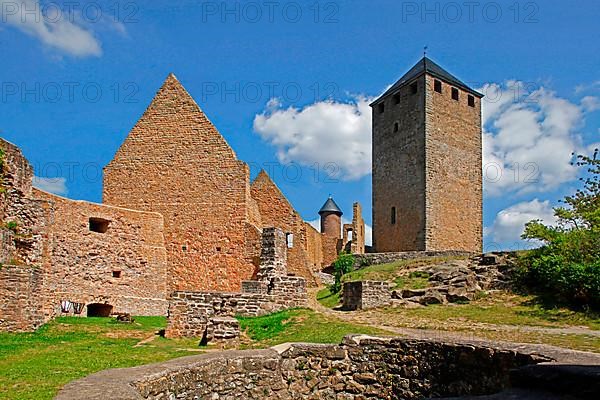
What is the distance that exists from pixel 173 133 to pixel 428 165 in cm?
1818

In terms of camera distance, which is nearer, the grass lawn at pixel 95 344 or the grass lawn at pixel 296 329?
the grass lawn at pixel 95 344

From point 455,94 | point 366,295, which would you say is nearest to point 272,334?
point 366,295

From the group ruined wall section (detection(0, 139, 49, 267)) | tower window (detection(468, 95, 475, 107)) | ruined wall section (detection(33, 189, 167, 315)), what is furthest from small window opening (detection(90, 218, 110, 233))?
tower window (detection(468, 95, 475, 107))

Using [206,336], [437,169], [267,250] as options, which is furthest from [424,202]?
[206,336]

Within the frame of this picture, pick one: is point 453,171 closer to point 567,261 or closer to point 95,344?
point 567,261

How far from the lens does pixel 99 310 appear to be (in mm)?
19250

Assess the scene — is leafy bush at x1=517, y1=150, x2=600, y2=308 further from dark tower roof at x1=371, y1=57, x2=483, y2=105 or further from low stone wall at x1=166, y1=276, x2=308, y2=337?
dark tower roof at x1=371, y1=57, x2=483, y2=105

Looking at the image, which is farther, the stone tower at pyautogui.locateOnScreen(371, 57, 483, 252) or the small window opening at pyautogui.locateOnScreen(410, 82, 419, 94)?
the small window opening at pyautogui.locateOnScreen(410, 82, 419, 94)

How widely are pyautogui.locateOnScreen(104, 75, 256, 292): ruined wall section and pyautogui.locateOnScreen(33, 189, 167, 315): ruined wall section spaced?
1.17m

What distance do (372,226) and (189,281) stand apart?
20.4 meters

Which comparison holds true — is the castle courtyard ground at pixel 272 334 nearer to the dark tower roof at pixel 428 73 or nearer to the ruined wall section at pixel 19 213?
the ruined wall section at pixel 19 213

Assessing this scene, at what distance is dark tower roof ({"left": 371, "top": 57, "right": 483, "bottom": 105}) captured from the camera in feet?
118

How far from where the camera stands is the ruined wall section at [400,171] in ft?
115

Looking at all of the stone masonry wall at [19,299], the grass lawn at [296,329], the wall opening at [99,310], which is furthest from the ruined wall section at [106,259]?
the grass lawn at [296,329]
